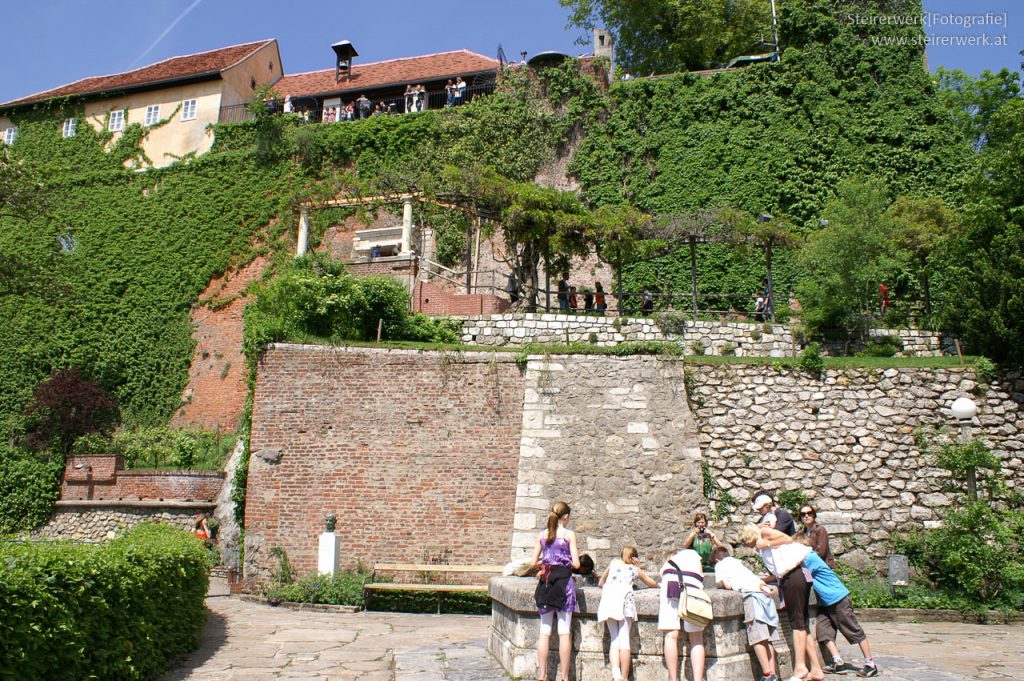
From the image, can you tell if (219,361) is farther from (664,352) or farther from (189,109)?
(664,352)

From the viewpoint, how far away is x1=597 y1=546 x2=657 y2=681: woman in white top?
670cm

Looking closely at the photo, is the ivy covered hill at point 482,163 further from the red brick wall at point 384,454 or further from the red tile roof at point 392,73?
the red brick wall at point 384,454

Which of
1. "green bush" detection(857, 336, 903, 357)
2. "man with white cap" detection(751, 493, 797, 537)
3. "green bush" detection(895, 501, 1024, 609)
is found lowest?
"green bush" detection(895, 501, 1024, 609)

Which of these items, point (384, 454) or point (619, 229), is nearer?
point (384, 454)

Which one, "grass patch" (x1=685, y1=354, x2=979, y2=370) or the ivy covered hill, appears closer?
"grass patch" (x1=685, y1=354, x2=979, y2=370)

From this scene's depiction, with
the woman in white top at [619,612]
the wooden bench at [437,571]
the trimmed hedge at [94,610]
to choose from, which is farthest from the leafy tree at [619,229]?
the trimmed hedge at [94,610]

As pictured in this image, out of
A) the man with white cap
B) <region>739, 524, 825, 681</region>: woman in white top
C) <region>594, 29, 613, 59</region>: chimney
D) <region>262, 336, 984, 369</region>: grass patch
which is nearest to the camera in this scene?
<region>739, 524, 825, 681</region>: woman in white top

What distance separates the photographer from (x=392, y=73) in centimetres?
3156

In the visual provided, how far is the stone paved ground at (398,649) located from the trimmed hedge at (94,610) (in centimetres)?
65

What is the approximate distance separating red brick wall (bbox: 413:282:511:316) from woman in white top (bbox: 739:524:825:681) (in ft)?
34.6

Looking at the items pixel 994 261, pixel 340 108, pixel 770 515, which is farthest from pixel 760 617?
pixel 340 108

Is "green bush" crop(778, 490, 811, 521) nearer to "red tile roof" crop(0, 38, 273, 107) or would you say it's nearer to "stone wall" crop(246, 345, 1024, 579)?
"stone wall" crop(246, 345, 1024, 579)

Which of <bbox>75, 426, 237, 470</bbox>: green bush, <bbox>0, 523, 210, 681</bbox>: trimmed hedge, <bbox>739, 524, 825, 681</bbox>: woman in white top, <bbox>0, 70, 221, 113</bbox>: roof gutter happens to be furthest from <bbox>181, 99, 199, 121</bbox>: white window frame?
<bbox>739, 524, 825, 681</bbox>: woman in white top

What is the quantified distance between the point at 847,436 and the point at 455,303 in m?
8.50
